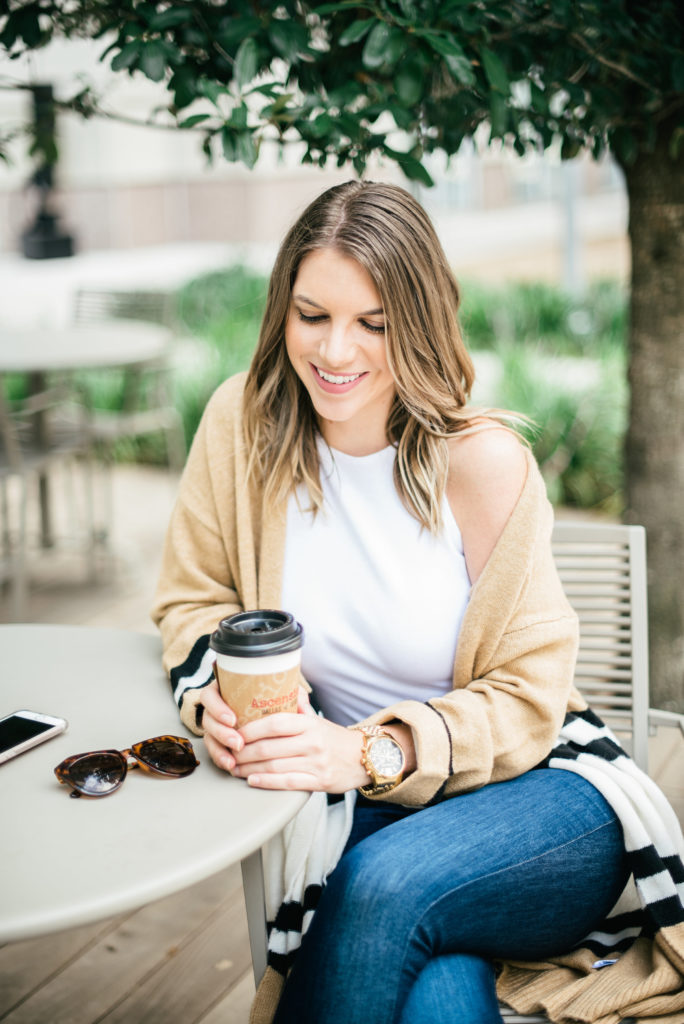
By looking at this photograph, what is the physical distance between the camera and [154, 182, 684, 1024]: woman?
54.3 inches

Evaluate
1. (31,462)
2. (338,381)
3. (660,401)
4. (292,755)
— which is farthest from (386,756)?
(31,462)

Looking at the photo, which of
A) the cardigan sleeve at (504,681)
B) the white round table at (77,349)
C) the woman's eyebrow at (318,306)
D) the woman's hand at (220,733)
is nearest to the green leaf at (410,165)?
the woman's eyebrow at (318,306)

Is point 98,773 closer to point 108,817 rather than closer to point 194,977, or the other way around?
point 108,817

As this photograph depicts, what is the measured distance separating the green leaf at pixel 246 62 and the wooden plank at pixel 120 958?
1712 millimetres

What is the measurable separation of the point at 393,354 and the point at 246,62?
53 cm

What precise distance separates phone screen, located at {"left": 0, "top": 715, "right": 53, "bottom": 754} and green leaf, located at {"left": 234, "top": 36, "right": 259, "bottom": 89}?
3.37 ft

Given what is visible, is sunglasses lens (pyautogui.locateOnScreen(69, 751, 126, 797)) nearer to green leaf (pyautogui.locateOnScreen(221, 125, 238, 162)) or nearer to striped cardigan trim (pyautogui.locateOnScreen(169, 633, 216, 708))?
striped cardigan trim (pyautogui.locateOnScreen(169, 633, 216, 708))

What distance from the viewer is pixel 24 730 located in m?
1.44

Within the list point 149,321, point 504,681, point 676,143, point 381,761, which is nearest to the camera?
point 381,761

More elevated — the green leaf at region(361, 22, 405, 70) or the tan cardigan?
the green leaf at region(361, 22, 405, 70)

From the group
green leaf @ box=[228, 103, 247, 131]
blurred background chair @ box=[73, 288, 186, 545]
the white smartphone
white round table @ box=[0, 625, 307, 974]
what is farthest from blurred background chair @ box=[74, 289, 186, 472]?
the white smartphone

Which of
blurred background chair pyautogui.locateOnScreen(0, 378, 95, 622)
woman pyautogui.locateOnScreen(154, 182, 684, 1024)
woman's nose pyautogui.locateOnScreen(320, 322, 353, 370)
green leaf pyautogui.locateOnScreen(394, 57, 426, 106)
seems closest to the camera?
woman pyautogui.locateOnScreen(154, 182, 684, 1024)

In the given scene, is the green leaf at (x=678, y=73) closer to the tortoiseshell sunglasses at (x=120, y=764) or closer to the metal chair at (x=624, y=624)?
the metal chair at (x=624, y=624)

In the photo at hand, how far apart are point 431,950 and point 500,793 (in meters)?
0.25
